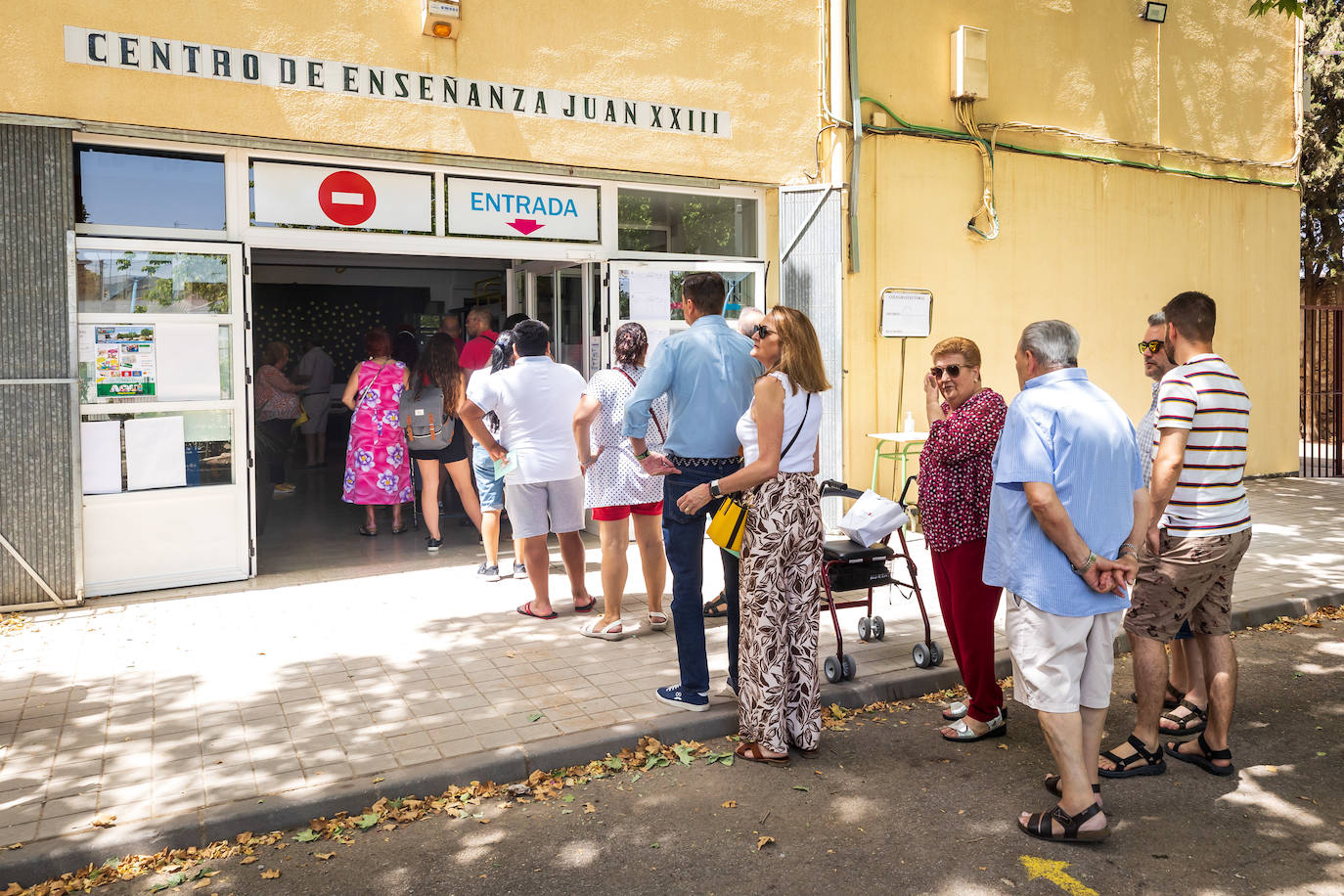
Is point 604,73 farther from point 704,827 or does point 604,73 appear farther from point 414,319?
point 414,319

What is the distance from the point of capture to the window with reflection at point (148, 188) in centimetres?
693

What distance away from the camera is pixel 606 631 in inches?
242

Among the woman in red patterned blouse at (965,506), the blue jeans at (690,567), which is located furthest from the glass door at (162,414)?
the woman in red patterned blouse at (965,506)

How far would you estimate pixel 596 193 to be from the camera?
8.85m

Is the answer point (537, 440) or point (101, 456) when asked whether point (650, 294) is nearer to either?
point (537, 440)

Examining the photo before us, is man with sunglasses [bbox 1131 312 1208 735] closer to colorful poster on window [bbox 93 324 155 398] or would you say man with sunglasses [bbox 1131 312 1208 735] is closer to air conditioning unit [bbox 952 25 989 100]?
air conditioning unit [bbox 952 25 989 100]

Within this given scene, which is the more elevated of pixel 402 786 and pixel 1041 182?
pixel 1041 182

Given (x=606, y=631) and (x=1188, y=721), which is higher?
(x=606, y=631)

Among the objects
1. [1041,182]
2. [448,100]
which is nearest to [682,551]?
[448,100]

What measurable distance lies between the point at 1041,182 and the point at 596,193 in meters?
5.03

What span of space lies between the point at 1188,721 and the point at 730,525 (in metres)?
2.34

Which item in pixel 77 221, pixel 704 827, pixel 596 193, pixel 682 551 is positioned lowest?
pixel 704 827

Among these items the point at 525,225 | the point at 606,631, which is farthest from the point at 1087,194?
the point at 606,631

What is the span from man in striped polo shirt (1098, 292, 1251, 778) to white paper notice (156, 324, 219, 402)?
614cm
